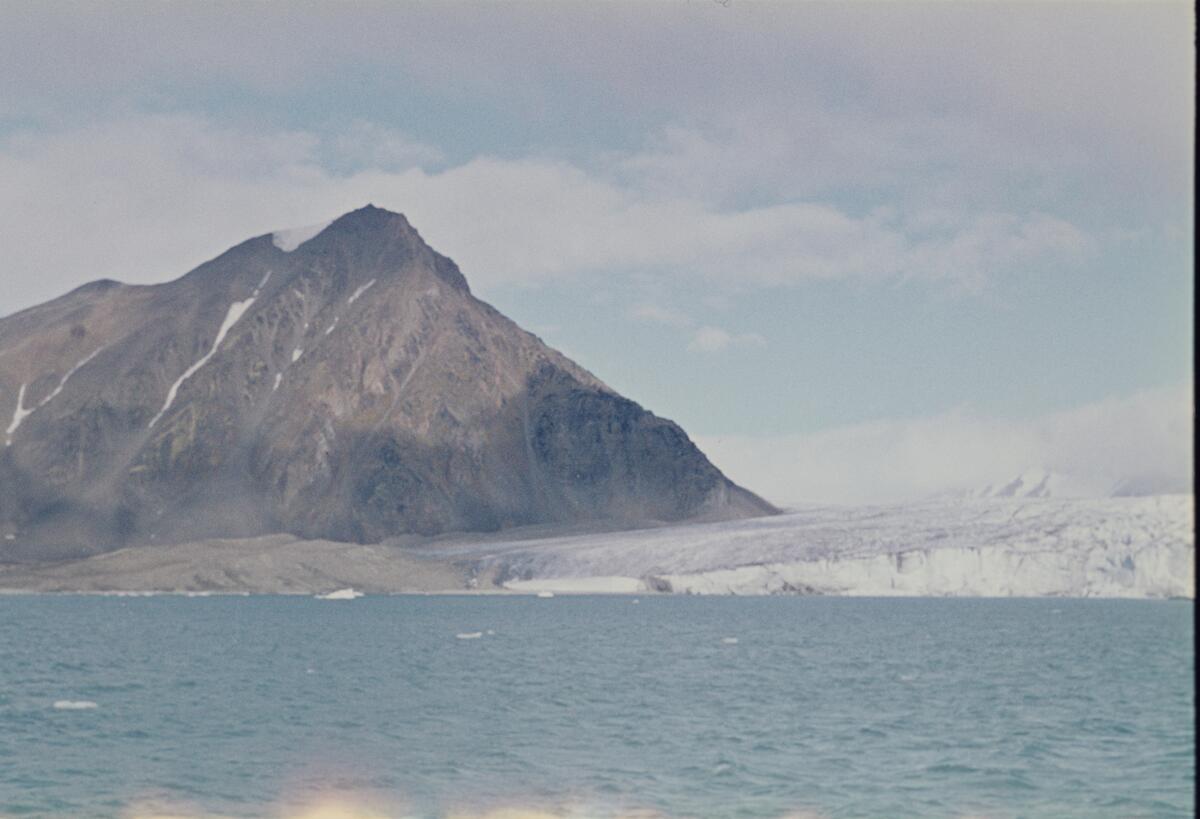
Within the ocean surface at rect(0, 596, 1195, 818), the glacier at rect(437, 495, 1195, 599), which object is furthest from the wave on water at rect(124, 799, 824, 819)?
the glacier at rect(437, 495, 1195, 599)

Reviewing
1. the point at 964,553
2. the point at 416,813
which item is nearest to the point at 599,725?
the point at 416,813

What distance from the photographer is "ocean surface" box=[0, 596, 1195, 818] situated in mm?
35938

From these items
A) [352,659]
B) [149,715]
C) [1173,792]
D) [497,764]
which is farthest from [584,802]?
[352,659]

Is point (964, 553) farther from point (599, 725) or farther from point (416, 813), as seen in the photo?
point (416, 813)

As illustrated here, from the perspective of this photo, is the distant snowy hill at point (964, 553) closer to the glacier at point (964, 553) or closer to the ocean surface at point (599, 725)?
the glacier at point (964, 553)

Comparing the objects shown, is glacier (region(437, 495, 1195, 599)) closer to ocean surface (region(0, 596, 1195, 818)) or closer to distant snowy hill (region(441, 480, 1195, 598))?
distant snowy hill (region(441, 480, 1195, 598))

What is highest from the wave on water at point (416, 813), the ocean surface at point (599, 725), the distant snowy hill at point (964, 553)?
the distant snowy hill at point (964, 553)

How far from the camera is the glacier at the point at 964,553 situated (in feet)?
523

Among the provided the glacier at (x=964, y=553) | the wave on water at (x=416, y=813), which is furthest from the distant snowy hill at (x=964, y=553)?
the wave on water at (x=416, y=813)

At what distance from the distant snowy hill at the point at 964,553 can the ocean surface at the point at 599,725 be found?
5786 centimetres

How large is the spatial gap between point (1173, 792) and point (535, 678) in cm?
3627

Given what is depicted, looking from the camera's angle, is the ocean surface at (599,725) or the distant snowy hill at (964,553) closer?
the ocean surface at (599,725)

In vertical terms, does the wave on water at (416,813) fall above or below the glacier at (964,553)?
below

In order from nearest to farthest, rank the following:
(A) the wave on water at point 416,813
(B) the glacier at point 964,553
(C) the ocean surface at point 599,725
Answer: (A) the wave on water at point 416,813 → (C) the ocean surface at point 599,725 → (B) the glacier at point 964,553
